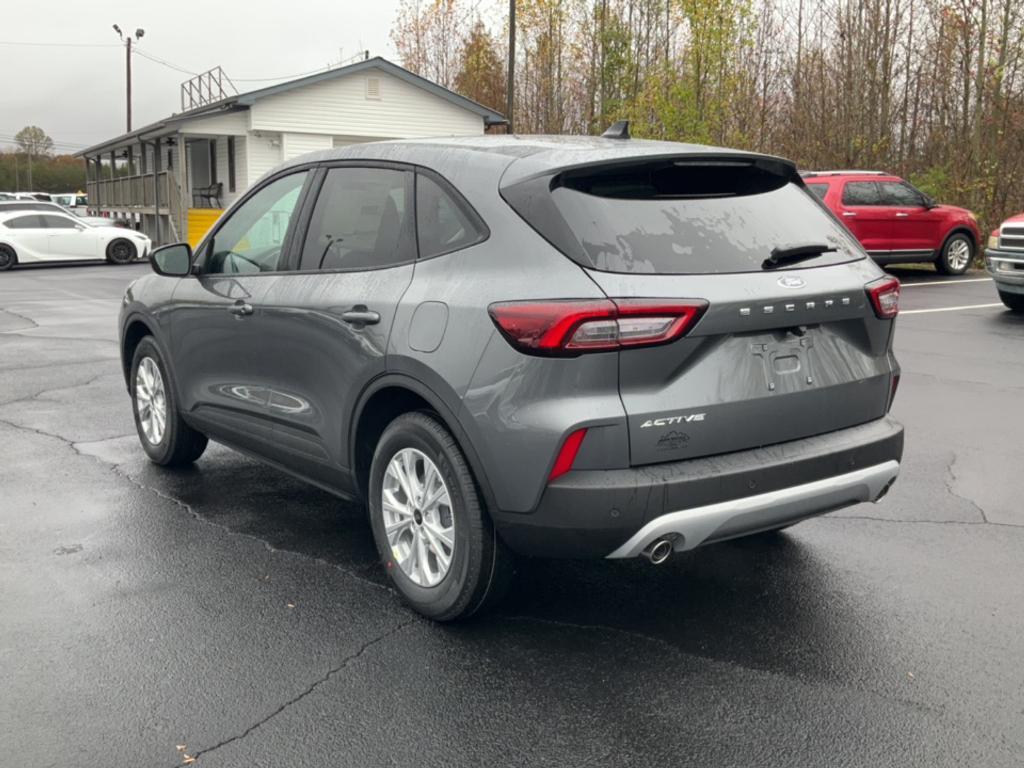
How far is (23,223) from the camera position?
2691 cm

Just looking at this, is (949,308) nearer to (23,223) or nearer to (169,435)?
(169,435)

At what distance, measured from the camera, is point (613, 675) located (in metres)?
3.48

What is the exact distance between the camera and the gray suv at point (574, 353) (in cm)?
332

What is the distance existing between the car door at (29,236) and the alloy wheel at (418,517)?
1028 inches

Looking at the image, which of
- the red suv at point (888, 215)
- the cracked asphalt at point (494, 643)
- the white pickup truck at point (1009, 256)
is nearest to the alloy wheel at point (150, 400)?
the cracked asphalt at point (494, 643)

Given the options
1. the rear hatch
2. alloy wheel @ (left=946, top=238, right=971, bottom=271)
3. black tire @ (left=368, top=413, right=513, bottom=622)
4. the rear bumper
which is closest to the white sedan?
alloy wheel @ (left=946, top=238, right=971, bottom=271)

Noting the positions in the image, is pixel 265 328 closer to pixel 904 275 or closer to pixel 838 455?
pixel 838 455

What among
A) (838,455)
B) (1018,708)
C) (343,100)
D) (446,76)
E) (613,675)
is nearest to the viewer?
(1018,708)

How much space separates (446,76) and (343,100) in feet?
41.5

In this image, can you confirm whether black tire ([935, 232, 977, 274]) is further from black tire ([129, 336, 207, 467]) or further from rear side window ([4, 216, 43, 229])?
rear side window ([4, 216, 43, 229])

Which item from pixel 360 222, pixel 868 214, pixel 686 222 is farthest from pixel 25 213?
pixel 686 222

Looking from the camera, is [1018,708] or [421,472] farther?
[421,472]

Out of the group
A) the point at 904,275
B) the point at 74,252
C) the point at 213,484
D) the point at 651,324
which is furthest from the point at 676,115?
the point at 651,324

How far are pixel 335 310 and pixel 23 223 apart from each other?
25.9 meters
